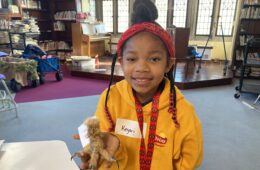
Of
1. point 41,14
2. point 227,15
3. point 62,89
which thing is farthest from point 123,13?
point 62,89

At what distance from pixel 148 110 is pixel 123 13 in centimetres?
693

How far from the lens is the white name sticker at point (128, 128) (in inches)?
31.8

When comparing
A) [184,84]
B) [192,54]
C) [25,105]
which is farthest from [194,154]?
[192,54]

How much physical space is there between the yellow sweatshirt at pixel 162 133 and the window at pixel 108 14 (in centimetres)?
697

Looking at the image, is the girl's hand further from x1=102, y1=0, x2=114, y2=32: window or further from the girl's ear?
x1=102, y1=0, x2=114, y2=32: window

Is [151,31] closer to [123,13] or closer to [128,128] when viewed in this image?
[128,128]

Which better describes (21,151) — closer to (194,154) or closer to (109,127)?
(109,127)

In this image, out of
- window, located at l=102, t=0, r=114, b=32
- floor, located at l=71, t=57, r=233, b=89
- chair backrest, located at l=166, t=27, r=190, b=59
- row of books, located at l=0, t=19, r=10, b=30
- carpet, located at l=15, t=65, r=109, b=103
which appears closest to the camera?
carpet, located at l=15, t=65, r=109, b=103

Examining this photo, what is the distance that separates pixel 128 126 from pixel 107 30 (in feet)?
23.2

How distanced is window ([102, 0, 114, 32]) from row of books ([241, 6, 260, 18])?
13.1 ft

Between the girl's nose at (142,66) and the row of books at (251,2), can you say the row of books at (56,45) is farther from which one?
the girl's nose at (142,66)

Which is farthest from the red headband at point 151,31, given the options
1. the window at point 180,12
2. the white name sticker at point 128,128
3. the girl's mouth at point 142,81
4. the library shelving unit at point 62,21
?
the window at point 180,12

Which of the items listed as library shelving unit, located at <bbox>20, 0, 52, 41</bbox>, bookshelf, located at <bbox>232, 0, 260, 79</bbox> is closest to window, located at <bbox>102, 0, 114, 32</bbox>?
library shelving unit, located at <bbox>20, 0, 52, 41</bbox>

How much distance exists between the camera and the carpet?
12.0ft
